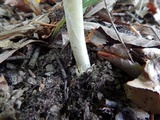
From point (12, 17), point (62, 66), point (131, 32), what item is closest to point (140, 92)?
point (62, 66)

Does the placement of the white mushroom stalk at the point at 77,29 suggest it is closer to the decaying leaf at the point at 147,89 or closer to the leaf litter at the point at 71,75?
the leaf litter at the point at 71,75

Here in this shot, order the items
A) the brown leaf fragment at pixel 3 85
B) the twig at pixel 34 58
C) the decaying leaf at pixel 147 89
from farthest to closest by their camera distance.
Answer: the twig at pixel 34 58 < the brown leaf fragment at pixel 3 85 < the decaying leaf at pixel 147 89

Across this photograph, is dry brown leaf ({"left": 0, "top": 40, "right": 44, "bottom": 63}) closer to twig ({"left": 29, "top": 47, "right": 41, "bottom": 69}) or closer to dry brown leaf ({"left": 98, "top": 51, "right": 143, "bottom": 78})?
twig ({"left": 29, "top": 47, "right": 41, "bottom": 69})

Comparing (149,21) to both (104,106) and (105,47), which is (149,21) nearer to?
(105,47)

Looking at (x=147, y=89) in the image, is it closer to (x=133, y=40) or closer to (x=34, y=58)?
(x=133, y=40)

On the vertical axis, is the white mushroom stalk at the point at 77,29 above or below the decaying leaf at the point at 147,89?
above

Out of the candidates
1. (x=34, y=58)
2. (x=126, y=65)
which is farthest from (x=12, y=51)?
(x=126, y=65)

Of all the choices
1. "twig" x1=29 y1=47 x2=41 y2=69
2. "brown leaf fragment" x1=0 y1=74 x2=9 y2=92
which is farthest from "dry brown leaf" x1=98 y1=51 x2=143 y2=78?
"brown leaf fragment" x1=0 y1=74 x2=9 y2=92

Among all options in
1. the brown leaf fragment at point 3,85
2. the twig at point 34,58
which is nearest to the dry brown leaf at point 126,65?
the twig at point 34,58
